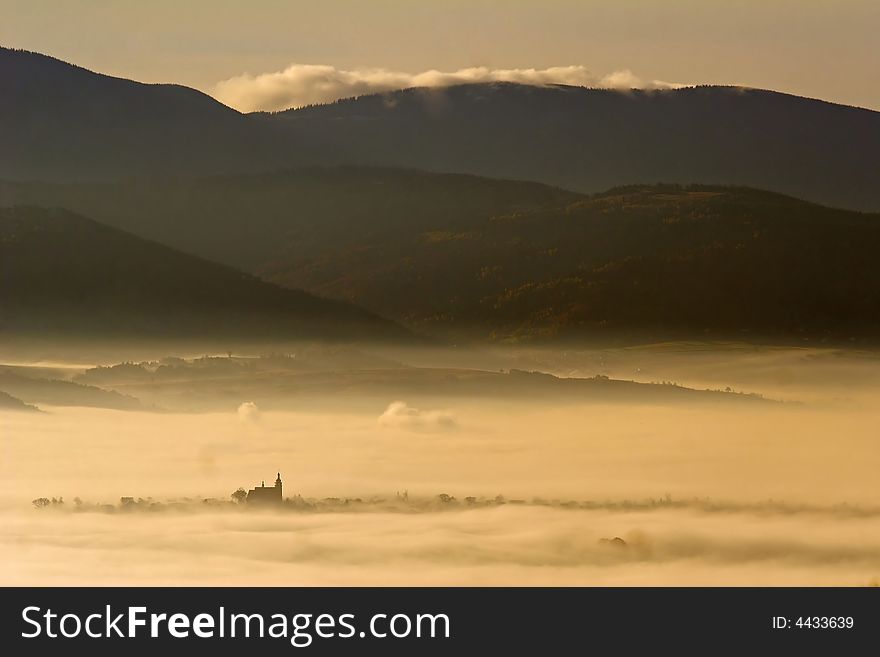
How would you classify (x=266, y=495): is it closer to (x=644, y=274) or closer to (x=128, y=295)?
(x=128, y=295)

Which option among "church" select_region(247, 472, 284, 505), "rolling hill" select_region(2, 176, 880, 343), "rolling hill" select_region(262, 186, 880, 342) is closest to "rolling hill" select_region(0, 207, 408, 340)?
"rolling hill" select_region(2, 176, 880, 343)

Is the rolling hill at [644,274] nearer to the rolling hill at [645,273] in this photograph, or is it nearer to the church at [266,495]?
the rolling hill at [645,273]

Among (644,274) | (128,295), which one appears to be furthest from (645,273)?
(128,295)

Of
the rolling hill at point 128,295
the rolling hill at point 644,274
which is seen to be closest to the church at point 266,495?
the rolling hill at point 128,295

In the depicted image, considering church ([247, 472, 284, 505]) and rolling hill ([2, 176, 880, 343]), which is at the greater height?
rolling hill ([2, 176, 880, 343])

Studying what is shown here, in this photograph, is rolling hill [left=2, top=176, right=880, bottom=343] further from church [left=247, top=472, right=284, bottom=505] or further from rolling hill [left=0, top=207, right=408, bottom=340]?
church [left=247, top=472, right=284, bottom=505]

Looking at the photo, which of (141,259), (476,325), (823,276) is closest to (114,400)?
(141,259)
